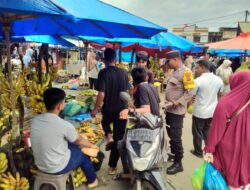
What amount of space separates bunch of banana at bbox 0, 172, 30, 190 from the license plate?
146cm

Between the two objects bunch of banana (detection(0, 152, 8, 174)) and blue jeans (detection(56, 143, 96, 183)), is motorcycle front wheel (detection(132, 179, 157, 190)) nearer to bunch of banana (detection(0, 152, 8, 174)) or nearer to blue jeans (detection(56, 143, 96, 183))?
blue jeans (detection(56, 143, 96, 183))

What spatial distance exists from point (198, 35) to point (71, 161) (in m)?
50.3

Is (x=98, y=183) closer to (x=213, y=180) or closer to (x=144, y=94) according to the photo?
(x=144, y=94)

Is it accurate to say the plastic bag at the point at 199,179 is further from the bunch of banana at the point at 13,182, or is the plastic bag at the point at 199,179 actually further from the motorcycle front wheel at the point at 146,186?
the bunch of banana at the point at 13,182

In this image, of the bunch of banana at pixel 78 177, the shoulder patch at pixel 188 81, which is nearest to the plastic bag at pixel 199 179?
the shoulder patch at pixel 188 81

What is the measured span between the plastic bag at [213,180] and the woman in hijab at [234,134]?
0.34ft

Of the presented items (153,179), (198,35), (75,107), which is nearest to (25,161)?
(153,179)

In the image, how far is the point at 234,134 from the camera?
2607mm

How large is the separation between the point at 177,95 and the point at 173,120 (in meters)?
0.43

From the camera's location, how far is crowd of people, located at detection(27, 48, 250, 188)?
2.60 m

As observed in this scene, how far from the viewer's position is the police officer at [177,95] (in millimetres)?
4263

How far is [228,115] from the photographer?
2.59 m

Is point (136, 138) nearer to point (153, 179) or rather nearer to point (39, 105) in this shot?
point (153, 179)

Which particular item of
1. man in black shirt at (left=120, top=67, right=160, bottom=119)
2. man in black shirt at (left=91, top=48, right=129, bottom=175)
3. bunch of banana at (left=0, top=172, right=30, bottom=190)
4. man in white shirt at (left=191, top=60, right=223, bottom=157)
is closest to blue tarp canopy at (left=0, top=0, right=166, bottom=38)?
man in black shirt at (left=91, top=48, right=129, bottom=175)
